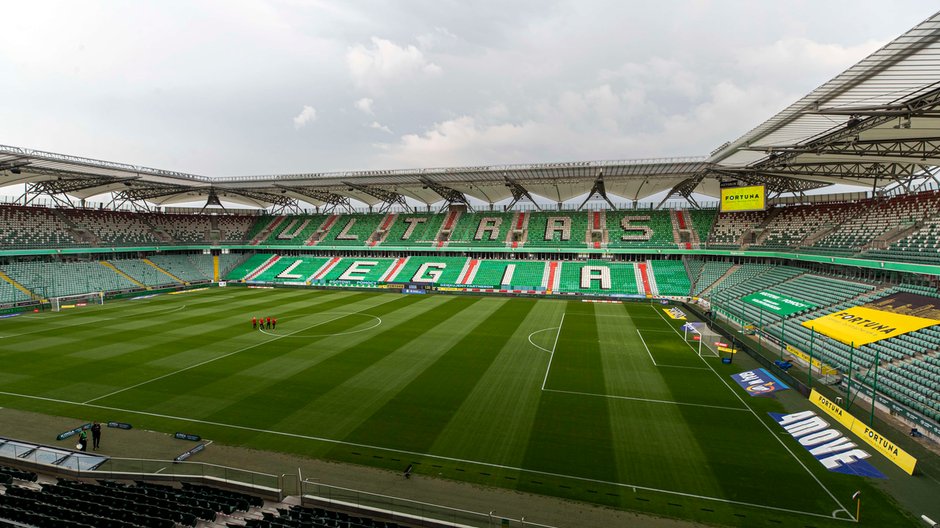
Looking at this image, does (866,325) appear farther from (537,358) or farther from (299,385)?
(299,385)

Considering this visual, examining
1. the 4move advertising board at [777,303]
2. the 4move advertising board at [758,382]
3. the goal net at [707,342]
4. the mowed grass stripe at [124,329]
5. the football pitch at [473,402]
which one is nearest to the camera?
the football pitch at [473,402]

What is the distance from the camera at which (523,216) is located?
2404 inches

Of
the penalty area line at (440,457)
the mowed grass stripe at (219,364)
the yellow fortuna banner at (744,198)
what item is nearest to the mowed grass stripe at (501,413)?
the penalty area line at (440,457)

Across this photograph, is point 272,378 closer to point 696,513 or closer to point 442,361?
point 442,361

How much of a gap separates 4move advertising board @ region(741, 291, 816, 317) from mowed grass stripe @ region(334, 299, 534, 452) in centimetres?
1903

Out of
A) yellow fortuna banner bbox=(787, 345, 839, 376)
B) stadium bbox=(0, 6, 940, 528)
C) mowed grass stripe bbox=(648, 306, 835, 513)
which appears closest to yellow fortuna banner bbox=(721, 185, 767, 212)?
stadium bbox=(0, 6, 940, 528)

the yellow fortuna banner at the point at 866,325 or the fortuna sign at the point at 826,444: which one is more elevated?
the yellow fortuna banner at the point at 866,325

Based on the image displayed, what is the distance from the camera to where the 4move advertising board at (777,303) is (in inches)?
1118

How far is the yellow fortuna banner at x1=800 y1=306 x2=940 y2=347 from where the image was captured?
721 inches

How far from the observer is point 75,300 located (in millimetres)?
41281

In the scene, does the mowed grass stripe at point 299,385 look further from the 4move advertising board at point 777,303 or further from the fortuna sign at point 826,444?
the 4move advertising board at point 777,303

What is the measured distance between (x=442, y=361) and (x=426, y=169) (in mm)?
30808

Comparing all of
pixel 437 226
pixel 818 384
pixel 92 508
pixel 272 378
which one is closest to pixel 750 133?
pixel 818 384

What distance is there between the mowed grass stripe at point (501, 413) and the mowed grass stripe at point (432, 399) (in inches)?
16.6
